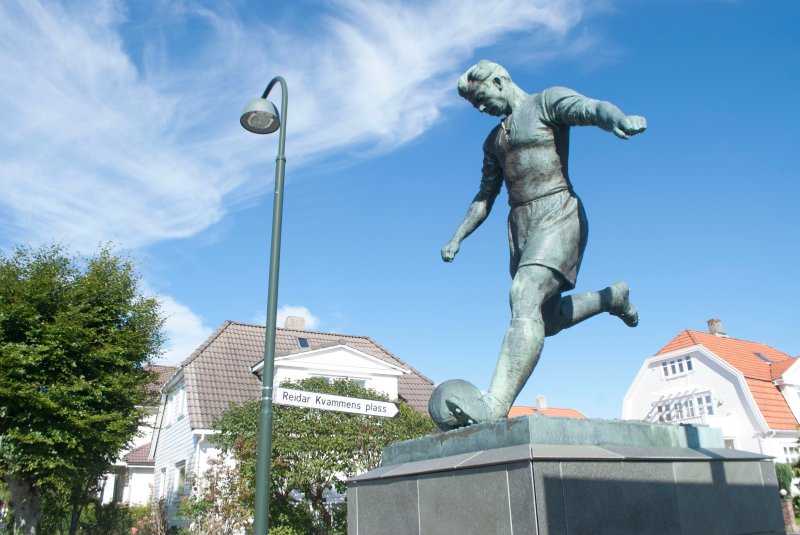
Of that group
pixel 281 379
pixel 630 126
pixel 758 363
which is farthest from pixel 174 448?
pixel 758 363

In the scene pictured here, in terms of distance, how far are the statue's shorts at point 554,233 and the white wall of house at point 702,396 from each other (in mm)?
25286

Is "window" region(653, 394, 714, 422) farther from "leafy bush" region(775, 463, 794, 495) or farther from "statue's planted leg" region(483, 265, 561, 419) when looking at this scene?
"statue's planted leg" region(483, 265, 561, 419)

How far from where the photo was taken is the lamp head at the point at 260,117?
8148 mm

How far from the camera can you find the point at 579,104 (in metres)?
4.00

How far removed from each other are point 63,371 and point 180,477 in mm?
7908

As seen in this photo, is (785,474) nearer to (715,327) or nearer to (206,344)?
(715,327)

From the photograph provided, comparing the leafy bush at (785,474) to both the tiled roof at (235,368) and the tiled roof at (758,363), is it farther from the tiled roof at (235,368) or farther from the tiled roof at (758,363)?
the tiled roof at (235,368)

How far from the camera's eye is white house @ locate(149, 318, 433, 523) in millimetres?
20609

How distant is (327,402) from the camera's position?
7652 mm

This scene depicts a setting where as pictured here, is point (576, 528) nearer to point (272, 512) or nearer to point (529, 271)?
point (529, 271)

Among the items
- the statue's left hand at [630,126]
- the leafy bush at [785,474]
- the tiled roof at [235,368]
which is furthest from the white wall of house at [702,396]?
the statue's left hand at [630,126]

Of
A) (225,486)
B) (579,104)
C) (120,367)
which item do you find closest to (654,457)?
(579,104)

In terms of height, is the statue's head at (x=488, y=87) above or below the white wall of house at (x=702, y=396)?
below

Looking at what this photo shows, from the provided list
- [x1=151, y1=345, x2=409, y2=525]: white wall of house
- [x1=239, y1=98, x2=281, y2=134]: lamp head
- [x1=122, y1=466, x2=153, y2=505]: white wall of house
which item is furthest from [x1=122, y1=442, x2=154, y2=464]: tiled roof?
[x1=239, y1=98, x2=281, y2=134]: lamp head
